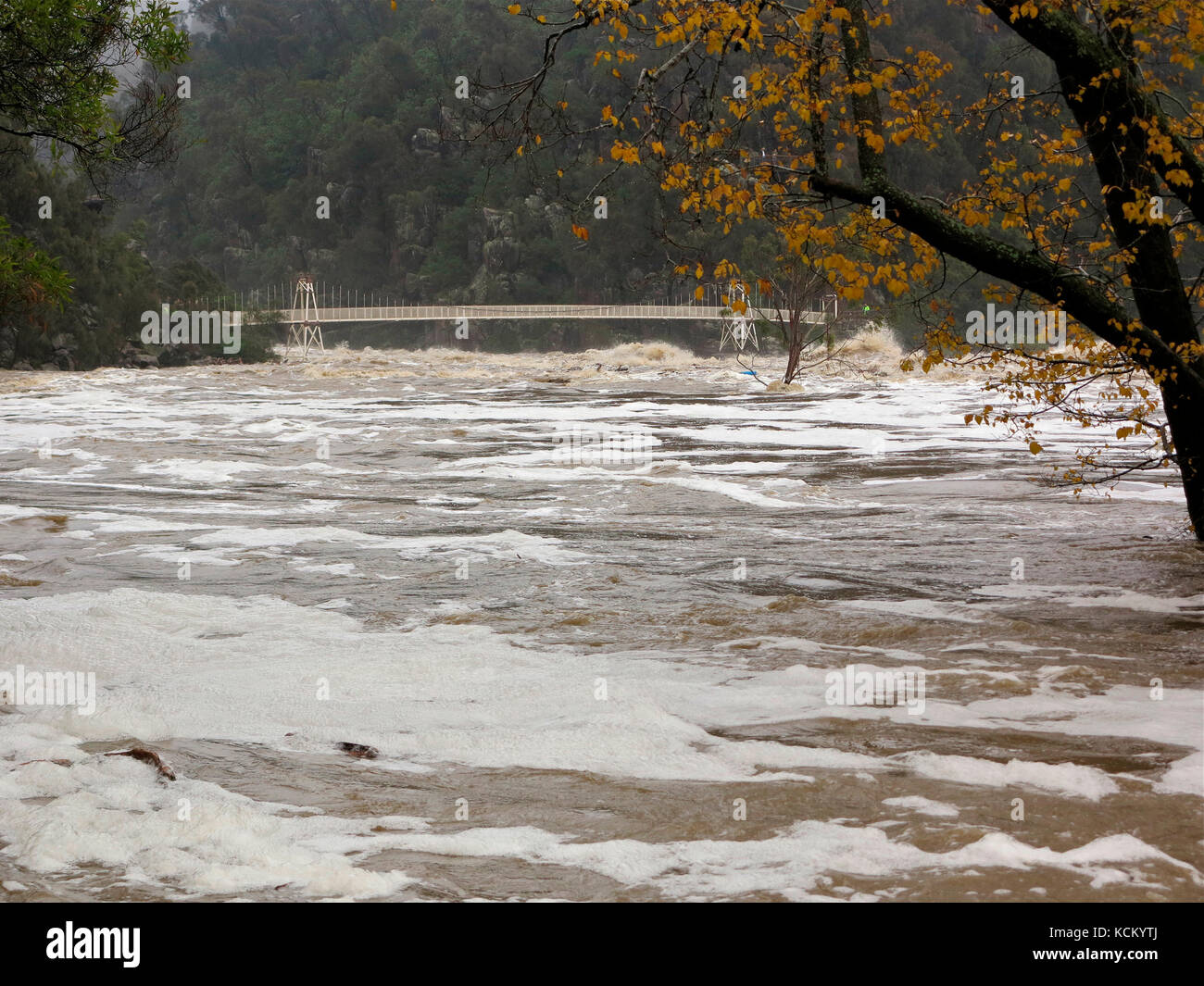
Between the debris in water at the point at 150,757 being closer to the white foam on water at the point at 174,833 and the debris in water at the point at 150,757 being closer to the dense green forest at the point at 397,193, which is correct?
the white foam on water at the point at 174,833

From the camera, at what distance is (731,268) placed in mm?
7695

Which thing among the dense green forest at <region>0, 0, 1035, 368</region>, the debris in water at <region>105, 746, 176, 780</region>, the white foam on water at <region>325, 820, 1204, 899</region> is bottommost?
the white foam on water at <region>325, 820, 1204, 899</region>

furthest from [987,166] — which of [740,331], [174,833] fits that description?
[740,331]

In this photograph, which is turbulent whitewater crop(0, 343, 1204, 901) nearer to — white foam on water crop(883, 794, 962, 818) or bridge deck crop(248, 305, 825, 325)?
white foam on water crop(883, 794, 962, 818)

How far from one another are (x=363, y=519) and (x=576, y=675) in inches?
222

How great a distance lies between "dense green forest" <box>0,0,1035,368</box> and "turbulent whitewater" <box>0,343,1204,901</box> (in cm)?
5459

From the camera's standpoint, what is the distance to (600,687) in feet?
20.6

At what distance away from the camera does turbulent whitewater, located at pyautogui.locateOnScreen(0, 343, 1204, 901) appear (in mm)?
4176

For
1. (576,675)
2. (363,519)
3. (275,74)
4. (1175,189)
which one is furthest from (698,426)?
(275,74)

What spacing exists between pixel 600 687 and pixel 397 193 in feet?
310

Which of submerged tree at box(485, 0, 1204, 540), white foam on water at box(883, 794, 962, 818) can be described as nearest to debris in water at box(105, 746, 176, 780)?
white foam on water at box(883, 794, 962, 818)

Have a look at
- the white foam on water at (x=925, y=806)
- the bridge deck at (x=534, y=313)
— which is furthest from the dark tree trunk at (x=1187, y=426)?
the bridge deck at (x=534, y=313)

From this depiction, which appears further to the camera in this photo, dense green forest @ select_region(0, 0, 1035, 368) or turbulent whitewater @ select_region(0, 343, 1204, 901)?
dense green forest @ select_region(0, 0, 1035, 368)

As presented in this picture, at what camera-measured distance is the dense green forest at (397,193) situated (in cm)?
8288
